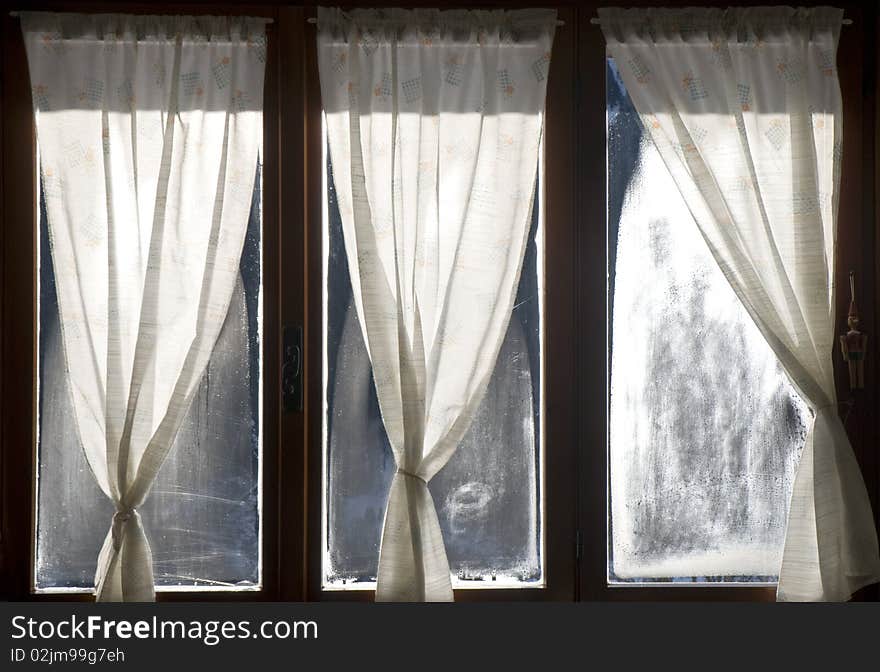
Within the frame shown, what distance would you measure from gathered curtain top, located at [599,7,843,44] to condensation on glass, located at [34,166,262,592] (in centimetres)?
119

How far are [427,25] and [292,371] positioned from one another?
1.08 metres

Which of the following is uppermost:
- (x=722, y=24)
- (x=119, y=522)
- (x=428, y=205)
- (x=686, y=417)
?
(x=722, y=24)

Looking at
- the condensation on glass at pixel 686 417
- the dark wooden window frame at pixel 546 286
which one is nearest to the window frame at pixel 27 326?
the dark wooden window frame at pixel 546 286

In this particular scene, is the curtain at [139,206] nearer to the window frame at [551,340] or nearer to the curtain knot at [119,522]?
the curtain knot at [119,522]

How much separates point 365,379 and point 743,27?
1515 mm

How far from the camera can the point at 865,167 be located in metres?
2.36

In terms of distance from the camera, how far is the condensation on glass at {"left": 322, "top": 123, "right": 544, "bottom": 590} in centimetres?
232

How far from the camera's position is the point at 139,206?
7.40 feet

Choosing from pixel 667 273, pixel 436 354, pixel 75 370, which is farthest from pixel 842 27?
pixel 75 370

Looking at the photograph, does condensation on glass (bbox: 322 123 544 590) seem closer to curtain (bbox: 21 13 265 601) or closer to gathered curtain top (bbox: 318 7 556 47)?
curtain (bbox: 21 13 265 601)

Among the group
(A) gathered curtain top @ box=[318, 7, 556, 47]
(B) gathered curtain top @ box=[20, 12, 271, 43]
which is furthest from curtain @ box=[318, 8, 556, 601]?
(B) gathered curtain top @ box=[20, 12, 271, 43]

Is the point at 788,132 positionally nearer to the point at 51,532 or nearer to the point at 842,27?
the point at 842,27

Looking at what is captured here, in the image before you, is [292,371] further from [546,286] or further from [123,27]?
[123,27]

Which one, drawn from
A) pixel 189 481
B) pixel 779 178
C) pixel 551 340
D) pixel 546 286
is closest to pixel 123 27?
pixel 189 481
